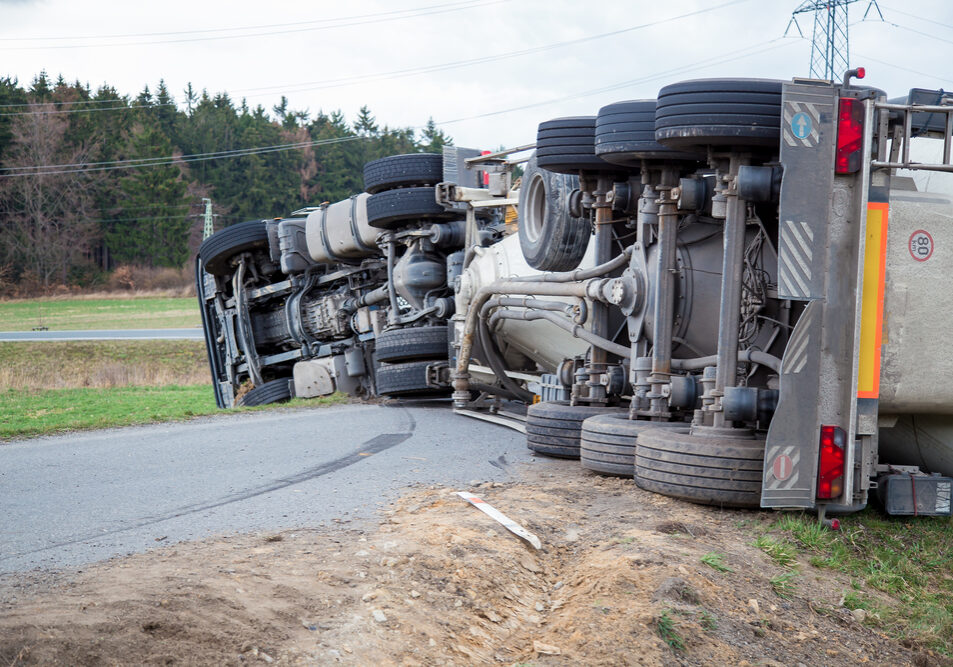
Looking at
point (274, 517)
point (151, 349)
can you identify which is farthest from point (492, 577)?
point (151, 349)

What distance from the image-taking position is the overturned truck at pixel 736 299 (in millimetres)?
4734

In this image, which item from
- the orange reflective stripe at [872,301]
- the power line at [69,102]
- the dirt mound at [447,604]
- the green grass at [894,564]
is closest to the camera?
the dirt mound at [447,604]

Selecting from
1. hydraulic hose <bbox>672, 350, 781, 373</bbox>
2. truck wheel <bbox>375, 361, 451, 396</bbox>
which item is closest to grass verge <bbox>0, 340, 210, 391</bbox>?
truck wheel <bbox>375, 361, 451, 396</bbox>

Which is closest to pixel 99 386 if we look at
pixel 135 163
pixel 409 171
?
pixel 409 171

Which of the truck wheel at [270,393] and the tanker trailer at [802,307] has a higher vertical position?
the tanker trailer at [802,307]

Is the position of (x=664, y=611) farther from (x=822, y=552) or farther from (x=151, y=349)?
(x=151, y=349)

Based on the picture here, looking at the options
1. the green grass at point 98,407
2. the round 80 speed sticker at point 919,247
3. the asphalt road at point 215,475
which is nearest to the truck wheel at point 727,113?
the round 80 speed sticker at point 919,247

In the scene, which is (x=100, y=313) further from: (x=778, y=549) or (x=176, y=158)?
(x=778, y=549)

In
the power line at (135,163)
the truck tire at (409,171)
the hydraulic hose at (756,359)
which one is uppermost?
the power line at (135,163)

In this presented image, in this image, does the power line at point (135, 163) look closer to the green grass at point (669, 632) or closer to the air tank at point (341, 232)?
the air tank at point (341, 232)

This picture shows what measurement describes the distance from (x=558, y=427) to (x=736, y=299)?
82.9 inches

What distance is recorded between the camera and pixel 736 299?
5215 mm

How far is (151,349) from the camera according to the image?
82.6 ft

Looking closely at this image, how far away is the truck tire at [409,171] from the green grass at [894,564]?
295 inches
